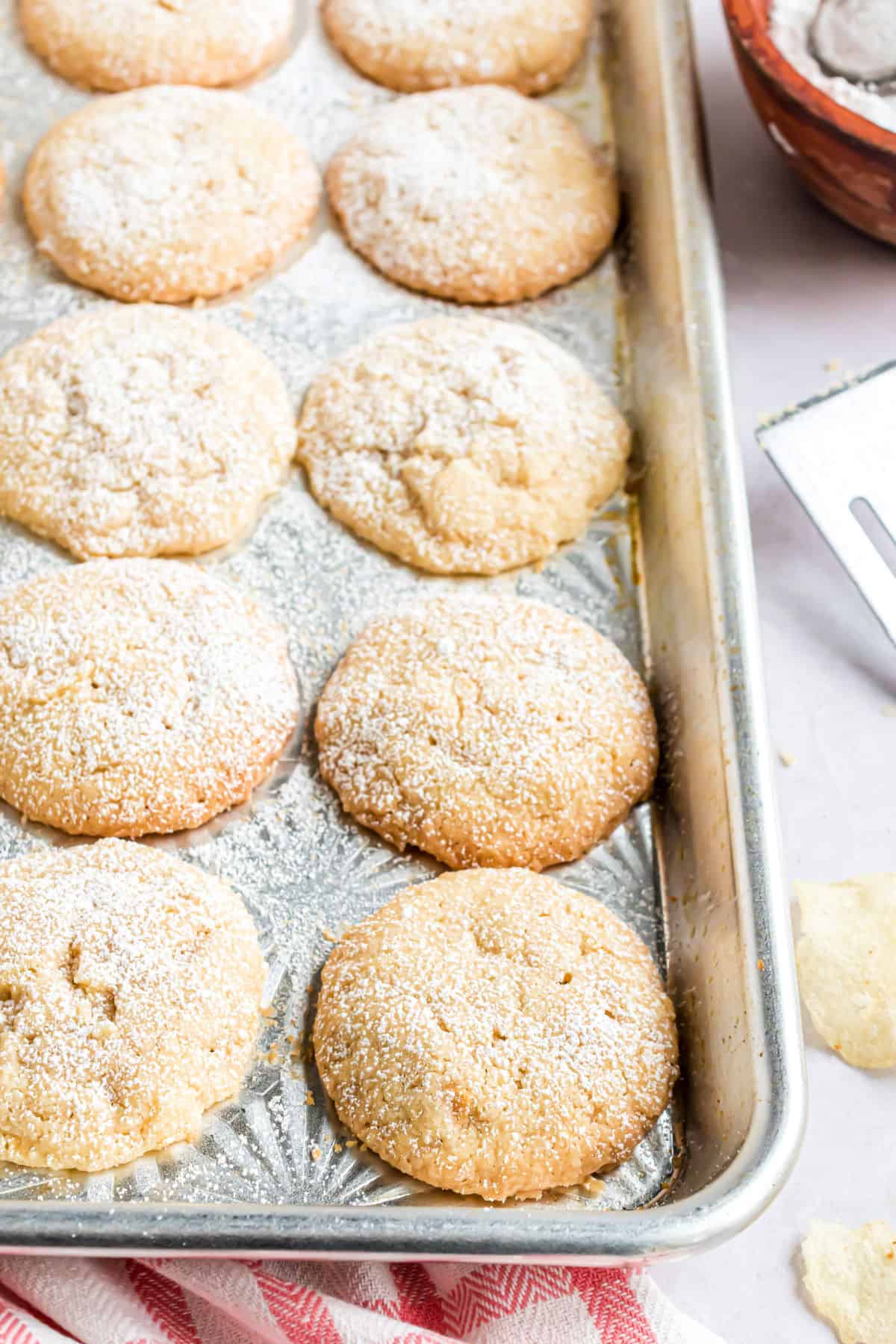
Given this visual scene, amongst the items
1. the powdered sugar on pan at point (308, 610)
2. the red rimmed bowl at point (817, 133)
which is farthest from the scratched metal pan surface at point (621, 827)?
the red rimmed bowl at point (817, 133)

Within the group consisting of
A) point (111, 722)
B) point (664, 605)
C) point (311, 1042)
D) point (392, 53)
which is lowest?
point (311, 1042)

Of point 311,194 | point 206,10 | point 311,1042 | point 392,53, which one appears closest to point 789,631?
point 311,1042

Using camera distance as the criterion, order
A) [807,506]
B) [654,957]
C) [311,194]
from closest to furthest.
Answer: [654,957] < [807,506] < [311,194]

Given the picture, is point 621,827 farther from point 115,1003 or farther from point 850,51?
point 850,51

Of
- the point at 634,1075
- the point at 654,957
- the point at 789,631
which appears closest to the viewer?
the point at 634,1075

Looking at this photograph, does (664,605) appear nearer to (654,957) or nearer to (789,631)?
(789,631)

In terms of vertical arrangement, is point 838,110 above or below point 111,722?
above

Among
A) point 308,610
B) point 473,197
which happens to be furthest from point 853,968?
point 473,197
